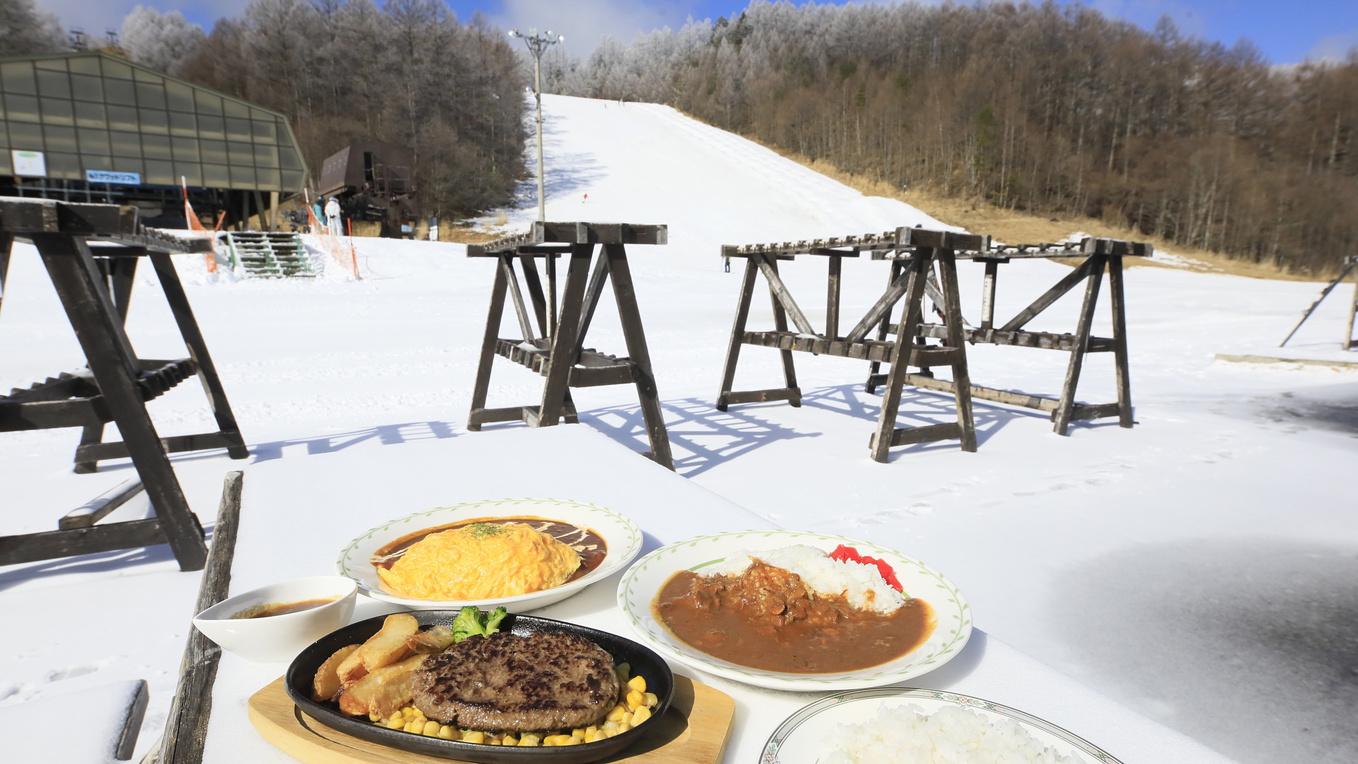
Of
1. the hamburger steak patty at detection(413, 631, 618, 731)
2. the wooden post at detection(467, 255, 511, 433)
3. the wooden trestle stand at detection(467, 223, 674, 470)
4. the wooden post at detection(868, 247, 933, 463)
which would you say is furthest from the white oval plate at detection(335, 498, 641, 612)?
the wooden post at detection(868, 247, 933, 463)

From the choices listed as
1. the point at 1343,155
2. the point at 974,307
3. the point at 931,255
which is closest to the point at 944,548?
the point at 931,255

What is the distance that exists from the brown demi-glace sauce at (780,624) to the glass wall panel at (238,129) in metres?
30.6

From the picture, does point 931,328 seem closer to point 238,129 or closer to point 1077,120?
point 238,129

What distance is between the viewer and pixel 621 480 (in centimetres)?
237

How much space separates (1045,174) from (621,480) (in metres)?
53.7

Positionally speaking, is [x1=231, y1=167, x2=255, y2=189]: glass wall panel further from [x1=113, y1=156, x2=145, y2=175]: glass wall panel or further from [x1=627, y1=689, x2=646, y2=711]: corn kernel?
[x1=627, y1=689, x2=646, y2=711]: corn kernel

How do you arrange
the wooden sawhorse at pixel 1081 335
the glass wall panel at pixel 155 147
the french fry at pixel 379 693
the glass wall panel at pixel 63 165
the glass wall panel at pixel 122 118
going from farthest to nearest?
the glass wall panel at pixel 155 147
the glass wall panel at pixel 122 118
the glass wall panel at pixel 63 165
the wooden sawhorse at pixel 1081 335
the french fry at pixel 379 693

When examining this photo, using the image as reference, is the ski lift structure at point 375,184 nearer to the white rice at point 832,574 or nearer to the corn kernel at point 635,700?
the white rice at point 832,574

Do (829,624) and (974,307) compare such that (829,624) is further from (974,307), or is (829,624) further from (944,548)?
(974,307)

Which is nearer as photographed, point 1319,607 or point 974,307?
point 1319,607

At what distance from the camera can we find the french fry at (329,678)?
37.6 inches

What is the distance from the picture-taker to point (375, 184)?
95.8 ft

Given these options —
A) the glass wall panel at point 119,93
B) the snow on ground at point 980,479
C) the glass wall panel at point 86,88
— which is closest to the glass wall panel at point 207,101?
the glass wall panel at point 119,93

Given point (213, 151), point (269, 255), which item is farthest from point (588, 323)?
point (213, 151)
